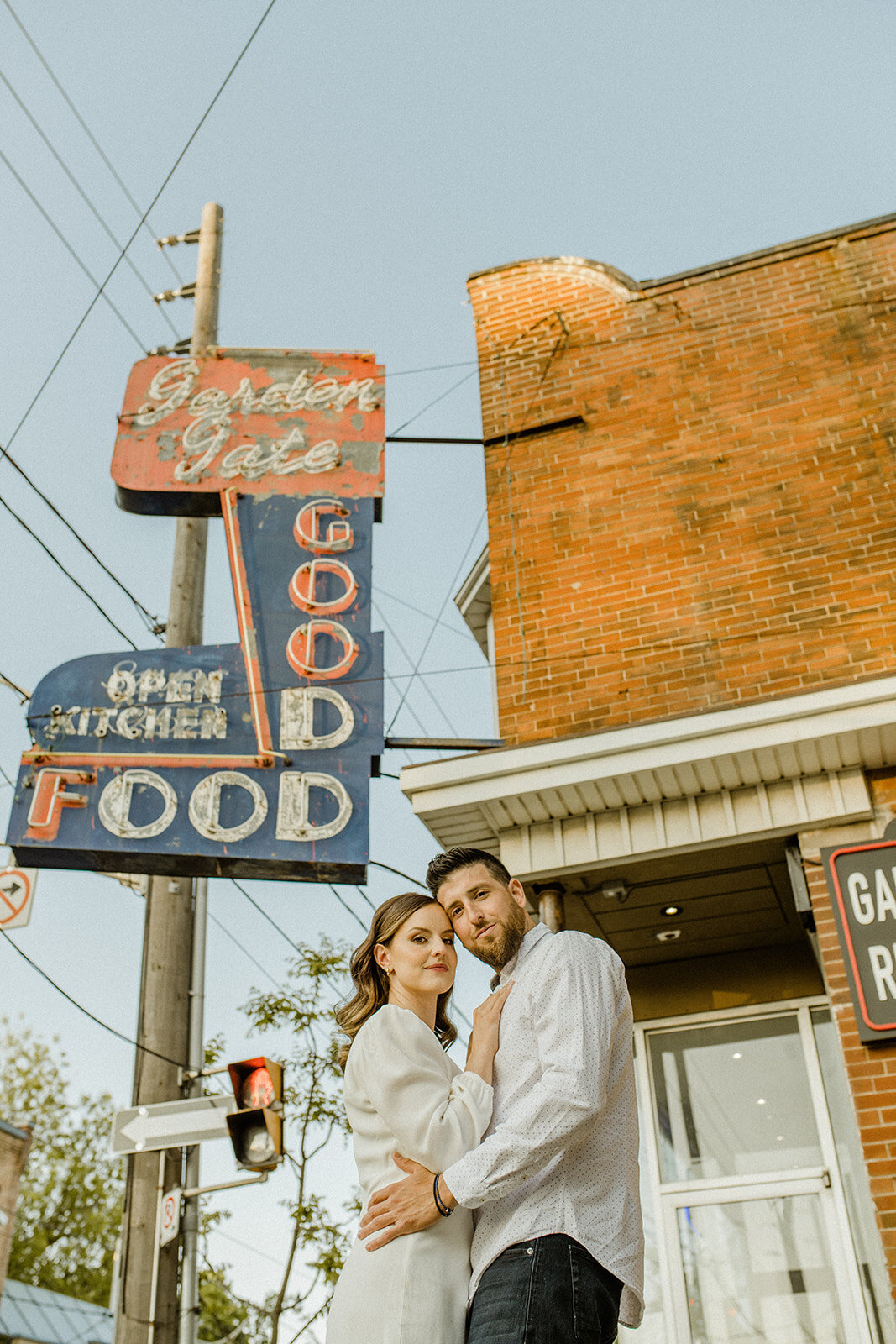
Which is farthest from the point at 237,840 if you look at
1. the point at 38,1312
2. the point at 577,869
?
the point at 38,1312

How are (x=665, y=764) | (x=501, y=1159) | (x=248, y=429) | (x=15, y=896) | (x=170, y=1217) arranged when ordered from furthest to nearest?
(x=248, y=429)
(x=15, y=896)
(x=170, y=1217)
(x=665, y=764)
(x=501, y=1159)

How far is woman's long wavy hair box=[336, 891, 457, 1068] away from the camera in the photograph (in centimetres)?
287

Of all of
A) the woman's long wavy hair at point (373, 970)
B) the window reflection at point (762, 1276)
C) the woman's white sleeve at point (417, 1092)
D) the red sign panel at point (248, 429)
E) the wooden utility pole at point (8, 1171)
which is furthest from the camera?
the wooden utility pole at point (8, 1171)

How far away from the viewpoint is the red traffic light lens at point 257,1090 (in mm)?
7461

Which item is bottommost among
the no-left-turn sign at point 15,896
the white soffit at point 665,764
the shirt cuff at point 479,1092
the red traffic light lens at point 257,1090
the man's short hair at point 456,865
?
the shirt cuff at point 479,1092

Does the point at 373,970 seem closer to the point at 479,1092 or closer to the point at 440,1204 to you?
the point at 479,1092

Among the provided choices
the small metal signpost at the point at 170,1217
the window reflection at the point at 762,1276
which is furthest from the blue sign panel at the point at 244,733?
the window reflection at the point at 762,1276

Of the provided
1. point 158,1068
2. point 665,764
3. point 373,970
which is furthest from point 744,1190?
point 373,970

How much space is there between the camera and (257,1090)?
7508 millimetres

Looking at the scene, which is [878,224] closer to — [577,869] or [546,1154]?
[577,869]

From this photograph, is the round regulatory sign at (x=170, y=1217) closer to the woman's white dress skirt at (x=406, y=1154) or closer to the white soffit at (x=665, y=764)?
the white soffit at (x=665, y=764)

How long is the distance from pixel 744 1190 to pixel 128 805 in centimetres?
482

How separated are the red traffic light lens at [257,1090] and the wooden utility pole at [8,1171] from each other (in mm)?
8997

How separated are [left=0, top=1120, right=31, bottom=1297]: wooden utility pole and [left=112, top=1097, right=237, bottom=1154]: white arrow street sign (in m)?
9.00
